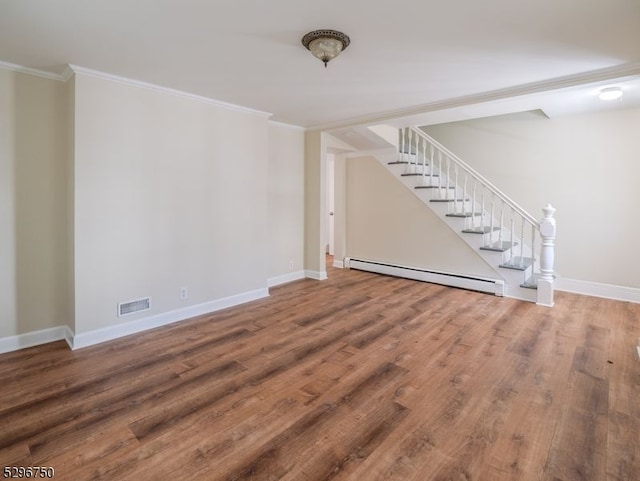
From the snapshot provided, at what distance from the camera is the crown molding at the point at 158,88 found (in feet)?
9.21

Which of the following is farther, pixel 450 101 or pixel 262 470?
pixel 450 101

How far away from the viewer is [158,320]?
3.42 m

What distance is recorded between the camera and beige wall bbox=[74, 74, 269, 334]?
2920mm

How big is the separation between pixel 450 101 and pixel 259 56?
2261 millimetres

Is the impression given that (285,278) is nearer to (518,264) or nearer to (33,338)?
(33,338)

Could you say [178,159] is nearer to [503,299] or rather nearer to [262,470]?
[262,470]

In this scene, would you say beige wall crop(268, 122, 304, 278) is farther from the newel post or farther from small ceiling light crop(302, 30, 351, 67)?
the newel post

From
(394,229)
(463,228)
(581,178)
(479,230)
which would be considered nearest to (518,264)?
(479,230)

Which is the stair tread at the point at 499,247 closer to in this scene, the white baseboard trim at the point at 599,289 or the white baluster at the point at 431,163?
the white baseboard trim at the point at 599,289

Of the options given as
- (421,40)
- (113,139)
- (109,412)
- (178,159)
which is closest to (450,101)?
(421,40)

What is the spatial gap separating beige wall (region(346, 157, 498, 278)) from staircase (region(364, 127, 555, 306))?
14 cm

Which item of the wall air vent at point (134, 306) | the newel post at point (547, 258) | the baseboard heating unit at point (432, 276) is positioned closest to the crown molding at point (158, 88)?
the wall air vent at point (134, 306)

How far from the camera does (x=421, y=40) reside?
2.31 metres

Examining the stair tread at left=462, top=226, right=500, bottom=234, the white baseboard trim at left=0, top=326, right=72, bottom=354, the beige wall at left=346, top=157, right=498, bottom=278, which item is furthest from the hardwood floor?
the beige wall at left=346, top=157, right=498, bottom=278
